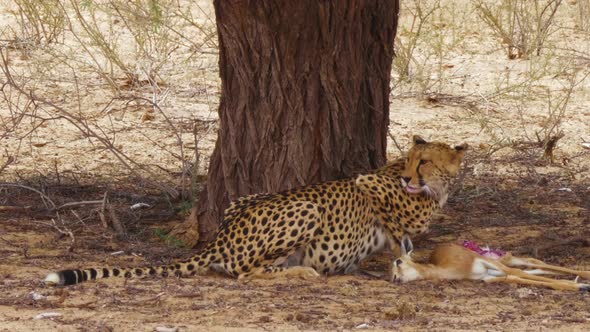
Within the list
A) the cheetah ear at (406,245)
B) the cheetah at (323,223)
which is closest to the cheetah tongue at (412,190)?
the cheetah at (323,223)

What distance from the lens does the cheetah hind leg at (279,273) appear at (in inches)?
205

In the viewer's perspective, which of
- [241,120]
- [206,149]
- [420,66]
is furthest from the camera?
[420,66]

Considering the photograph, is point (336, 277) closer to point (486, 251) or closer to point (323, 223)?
point (323, 223)

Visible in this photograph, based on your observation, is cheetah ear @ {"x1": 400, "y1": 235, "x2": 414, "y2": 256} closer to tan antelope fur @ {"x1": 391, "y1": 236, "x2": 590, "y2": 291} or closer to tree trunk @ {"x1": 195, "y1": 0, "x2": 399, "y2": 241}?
tan antelope fur @ {"x1": 391, "y1": 236, "x2": 590, "y2": 291}

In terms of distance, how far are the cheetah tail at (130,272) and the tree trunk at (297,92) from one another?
2.53 ft

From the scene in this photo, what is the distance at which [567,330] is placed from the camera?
14.1 feet

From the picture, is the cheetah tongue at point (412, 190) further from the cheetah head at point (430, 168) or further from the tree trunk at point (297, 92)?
the tree trunk at point (297, 92)

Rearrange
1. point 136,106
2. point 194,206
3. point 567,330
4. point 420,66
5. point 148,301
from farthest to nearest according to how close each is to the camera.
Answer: point 420,66 → point 136,106 → point 194,206 → point 148,301 → point 567,330

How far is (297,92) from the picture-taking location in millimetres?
5723

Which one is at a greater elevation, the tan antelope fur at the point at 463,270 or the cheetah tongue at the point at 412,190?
the cheetah tongue at the point at 412,190

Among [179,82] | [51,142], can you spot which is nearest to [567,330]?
[51,142]

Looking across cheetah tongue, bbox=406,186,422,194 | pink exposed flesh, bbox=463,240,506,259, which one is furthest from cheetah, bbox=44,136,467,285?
pink exposed flesh, bbox=463,240,506,259

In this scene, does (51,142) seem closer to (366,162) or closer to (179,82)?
(179,82)

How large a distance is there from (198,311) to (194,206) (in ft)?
6.06
